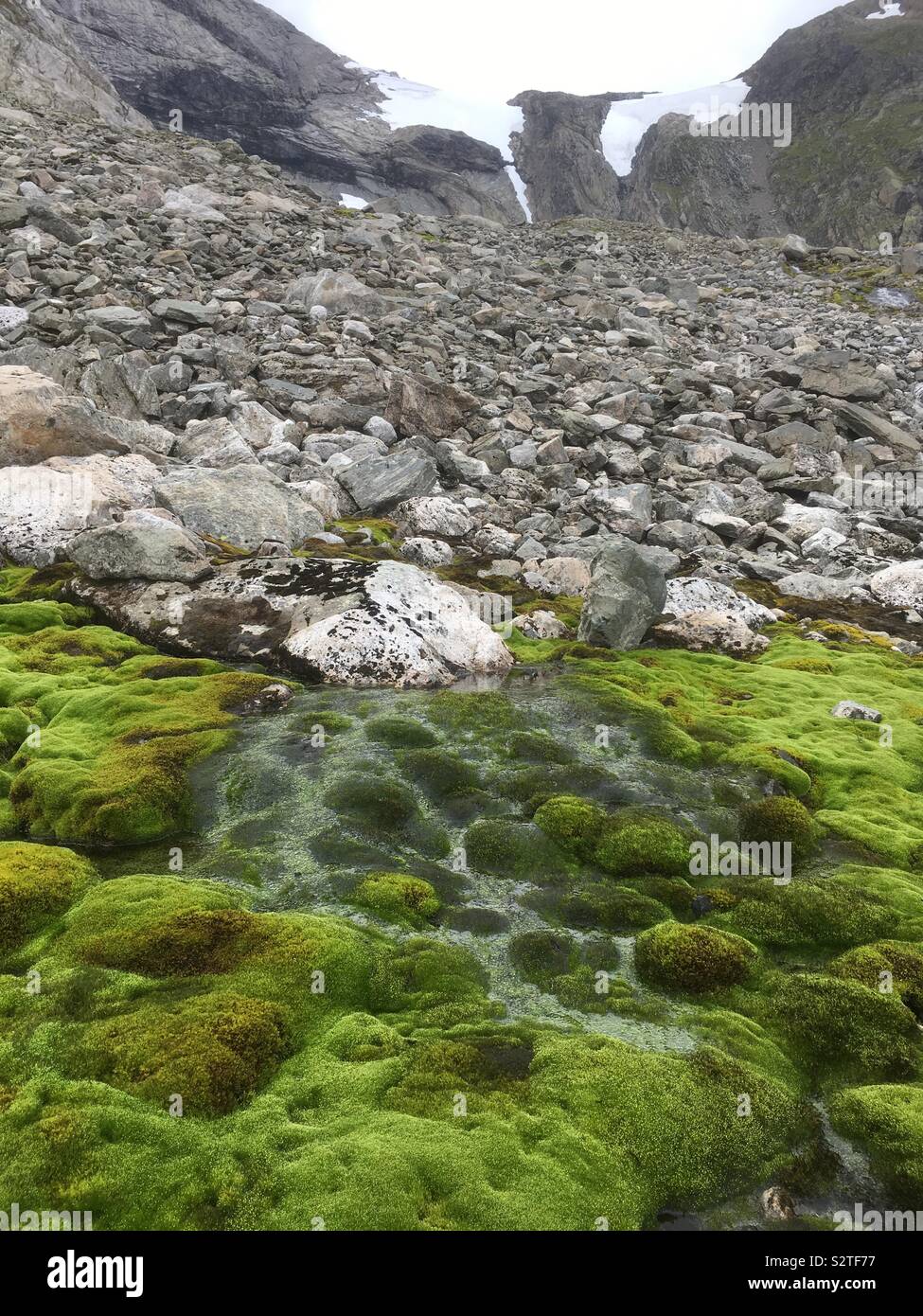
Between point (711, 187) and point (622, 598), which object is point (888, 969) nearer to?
point (622, 598)

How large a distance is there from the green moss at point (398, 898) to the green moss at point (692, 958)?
8.41 ft

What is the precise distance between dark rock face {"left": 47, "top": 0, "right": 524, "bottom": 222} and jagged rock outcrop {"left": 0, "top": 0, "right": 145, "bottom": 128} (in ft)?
155

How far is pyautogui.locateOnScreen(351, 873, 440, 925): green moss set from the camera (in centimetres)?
940

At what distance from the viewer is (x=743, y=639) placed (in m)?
19.7

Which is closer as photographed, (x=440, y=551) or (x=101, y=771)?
(x=101, y=771)

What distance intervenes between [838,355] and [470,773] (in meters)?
39.8

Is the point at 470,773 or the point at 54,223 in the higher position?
the point at 54,223

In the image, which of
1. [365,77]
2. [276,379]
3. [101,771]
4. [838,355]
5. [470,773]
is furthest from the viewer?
[365,77]

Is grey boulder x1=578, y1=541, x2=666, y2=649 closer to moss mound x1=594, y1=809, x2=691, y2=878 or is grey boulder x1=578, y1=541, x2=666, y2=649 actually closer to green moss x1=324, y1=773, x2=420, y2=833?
moss mound x1=594, y1=809, x2=691, y2=878

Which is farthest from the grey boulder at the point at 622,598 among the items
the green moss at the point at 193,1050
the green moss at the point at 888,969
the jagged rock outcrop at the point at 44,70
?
the jagged rock outcrop at the point at 44,70

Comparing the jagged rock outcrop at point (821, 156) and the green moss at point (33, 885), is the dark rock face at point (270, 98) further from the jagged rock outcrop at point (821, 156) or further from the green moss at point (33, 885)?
the green moss at point (33, 885)

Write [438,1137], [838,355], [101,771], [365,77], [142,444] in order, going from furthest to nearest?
[365,77] → [838,355] → [142,444] → [101,771] → [438,1137]

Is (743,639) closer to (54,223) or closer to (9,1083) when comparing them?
(9,1083)

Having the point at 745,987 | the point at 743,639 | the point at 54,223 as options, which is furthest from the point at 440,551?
the point at 54,223
